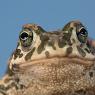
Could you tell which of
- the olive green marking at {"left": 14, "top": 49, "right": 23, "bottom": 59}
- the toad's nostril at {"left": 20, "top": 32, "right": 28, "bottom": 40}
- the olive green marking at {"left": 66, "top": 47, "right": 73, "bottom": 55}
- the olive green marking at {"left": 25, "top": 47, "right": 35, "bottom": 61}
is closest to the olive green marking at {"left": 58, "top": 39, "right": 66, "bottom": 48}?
the olive green marking at {"left": 66, "top": 47, "right": 73, "bottom": 55}

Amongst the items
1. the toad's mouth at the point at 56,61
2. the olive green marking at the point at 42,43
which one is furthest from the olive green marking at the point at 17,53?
the olive green marking at the point at 42,43

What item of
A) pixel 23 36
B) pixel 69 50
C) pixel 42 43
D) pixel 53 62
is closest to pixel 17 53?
pixel 23 36

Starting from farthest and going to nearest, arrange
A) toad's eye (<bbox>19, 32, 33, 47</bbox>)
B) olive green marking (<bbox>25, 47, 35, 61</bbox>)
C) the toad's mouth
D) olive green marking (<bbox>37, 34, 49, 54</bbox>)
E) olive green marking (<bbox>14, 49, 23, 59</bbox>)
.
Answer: olive green marking (<bbox>14, 49, 23, 59</bbox>) → toad's eye (<bbox>19, 32, 33, 47</bbox>) → olive green marking (<bbox>25, 47, 35, 61</bbox>) → olive green marking (<bbox>37, 34, 49, 54</bbox>) → the toad's mouth

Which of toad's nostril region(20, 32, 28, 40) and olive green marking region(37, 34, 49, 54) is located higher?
toad's nostril region(20, 32, 28, 40)

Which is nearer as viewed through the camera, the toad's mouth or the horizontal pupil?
the toad's mouth

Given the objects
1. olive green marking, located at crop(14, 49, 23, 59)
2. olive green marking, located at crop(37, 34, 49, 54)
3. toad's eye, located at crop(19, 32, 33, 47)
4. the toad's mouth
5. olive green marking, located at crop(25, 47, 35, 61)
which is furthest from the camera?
olive green marking, located at crop(14, 49, 23, 59)

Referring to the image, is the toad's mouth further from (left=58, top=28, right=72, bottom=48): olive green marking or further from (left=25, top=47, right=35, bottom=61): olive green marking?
(left=58, top=28, right=72, bottom=48): olive green marking
